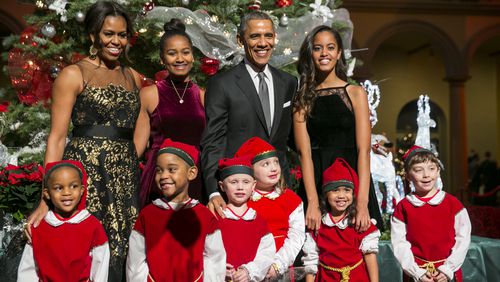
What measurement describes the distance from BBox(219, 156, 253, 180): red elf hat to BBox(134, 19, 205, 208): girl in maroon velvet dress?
568 mm

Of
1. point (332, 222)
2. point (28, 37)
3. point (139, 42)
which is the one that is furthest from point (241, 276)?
point (28, 37)

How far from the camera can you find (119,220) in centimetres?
385

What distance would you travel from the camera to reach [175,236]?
3529 mm

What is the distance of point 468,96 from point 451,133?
4.75m

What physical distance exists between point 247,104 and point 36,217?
1.40 meters

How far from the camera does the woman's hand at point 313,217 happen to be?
4102mm

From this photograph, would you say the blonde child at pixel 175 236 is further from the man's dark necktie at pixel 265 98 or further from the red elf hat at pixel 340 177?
the red elf hat at pixel 340 177

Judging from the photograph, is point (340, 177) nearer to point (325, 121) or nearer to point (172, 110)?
point (325, 121)

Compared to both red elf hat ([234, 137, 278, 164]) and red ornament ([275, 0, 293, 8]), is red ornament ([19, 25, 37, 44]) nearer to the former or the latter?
red ornament ([275, 0, 293, 8])

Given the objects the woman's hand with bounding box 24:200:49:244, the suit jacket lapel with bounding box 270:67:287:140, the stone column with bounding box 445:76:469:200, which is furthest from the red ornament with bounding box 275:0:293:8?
the stone column with bounding box 445:76:469:200

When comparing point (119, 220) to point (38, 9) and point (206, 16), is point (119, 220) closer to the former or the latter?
point (206, 16)

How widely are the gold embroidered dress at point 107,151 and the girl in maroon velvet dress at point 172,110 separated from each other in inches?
13.1

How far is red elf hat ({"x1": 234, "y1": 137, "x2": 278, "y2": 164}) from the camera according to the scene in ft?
12.5

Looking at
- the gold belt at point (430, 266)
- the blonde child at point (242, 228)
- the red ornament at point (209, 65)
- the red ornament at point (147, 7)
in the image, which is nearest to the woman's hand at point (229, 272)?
the blonde child at point (242, 228)
